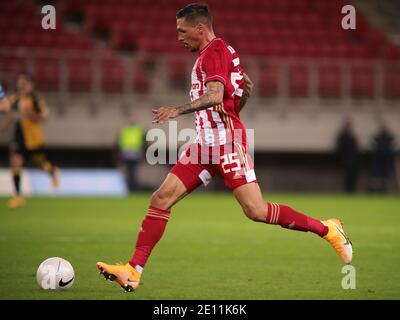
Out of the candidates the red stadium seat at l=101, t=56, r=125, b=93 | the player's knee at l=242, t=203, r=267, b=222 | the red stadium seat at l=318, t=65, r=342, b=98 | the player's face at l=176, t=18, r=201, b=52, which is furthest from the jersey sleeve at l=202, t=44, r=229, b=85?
the red stadium seat at l=318, t=65, r=342, b=98

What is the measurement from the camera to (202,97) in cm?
739

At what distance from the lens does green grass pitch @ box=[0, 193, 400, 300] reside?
772 cm

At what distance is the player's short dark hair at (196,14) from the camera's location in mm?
7699

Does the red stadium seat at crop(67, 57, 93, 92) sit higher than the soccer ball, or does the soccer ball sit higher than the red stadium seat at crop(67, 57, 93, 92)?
the red stadium seat at crop(67, 57, 93, 92)

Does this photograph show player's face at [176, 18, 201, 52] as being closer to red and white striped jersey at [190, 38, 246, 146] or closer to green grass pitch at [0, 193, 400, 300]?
red and white striped jersey at [190, 38, 246, 146]

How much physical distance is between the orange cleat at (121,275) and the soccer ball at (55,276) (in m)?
0.32

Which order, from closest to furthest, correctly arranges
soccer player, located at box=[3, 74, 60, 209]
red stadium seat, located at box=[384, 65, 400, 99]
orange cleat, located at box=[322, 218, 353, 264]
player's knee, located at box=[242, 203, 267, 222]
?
1. player's knee, located at box=[242, 203, 267, 222]
2. orange cleat, located at box=[322, 218, 353, 264]
3. soccer player, located at box=[3, 74, 60, 209]
4. red stadium seat, located at box=[384, 65, 400, 99]

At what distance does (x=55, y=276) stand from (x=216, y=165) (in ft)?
5.31

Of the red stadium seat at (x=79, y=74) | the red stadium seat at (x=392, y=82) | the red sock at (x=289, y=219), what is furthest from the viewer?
the red stadium seat at (x=392, y=82)

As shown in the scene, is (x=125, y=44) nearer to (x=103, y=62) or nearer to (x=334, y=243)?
(x=103, y=62)

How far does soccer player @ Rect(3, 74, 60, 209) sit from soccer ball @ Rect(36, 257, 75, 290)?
31.4 ft

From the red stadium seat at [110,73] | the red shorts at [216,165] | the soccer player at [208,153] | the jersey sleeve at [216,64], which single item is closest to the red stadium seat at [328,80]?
the red stadium seat at [110,73]

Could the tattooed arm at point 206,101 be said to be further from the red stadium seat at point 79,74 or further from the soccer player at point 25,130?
the red stadium seat at point 79,74
